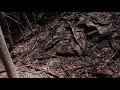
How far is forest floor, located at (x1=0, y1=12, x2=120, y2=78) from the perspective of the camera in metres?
8.84

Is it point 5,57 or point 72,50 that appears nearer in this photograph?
point 5,57

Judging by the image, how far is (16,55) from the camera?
12.7 metres

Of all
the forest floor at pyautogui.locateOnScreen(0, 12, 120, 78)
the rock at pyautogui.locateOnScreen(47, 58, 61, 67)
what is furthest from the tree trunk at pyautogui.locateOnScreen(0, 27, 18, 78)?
the rock at pyautogui.locateOnScreen(47, 58, 61, 67)

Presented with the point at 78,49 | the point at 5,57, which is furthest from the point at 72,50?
the point at 5,57

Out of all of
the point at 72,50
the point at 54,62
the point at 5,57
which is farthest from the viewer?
the point at 72,50

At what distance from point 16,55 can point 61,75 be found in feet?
15.7

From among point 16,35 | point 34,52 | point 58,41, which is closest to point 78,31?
point 58,41

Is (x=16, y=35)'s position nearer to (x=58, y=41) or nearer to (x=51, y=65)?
(x=58, y=41)

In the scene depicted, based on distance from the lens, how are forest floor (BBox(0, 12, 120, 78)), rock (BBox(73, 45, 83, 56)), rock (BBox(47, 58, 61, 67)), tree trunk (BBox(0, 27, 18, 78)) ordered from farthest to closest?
rock (BBox(73, 45, 83, 56)) → rock (BBox(47, 58, 61, 67)) → forest floor (BBox(0, 12, 120, 78)) → tree trunk (BBox(0, 27, 18, 78))

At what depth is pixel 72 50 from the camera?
1066 centimetres

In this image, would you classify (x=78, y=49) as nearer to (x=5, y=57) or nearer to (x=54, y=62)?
(x=54, y=62)

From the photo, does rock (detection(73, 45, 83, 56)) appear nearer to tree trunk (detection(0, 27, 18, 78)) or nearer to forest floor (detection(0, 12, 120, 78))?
forest floor (detection(0, 12, 120, 78))

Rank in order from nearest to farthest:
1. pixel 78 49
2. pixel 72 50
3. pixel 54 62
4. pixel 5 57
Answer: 1. pixel 5 57
2. pixel 54 62
3. pixel 78 49
4. pixel 72 50
